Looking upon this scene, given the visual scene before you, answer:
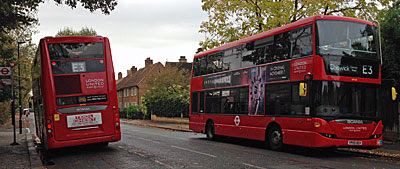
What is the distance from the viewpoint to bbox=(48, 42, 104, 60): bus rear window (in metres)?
12.3

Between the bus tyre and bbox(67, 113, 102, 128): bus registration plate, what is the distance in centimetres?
588

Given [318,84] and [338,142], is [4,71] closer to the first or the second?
[318,84]

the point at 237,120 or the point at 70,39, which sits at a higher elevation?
the point at 70,39

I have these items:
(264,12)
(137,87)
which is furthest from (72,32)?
(264,12)

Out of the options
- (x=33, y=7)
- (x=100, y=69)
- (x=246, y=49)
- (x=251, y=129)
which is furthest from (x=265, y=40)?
(x=33, y=7)

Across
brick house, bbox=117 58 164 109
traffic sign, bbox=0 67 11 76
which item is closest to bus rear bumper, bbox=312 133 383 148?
traffic sign, bbox=0 67 11 76

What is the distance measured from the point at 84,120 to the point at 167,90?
2922 centimetres

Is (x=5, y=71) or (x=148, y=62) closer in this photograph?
(x=5, y=71)

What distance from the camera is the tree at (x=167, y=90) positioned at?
38.5 m

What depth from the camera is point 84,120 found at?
40.4 ft

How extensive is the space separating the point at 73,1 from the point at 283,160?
24.8 ft

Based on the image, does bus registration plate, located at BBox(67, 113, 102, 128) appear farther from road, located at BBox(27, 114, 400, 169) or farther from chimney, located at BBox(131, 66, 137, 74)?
chimney, located at BBox(131, 66, 137, 74)

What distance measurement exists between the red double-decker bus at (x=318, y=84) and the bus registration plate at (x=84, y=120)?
18.7 feet

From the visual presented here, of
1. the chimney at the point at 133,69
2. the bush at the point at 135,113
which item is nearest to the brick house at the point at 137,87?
the bush at the point at 135,113
